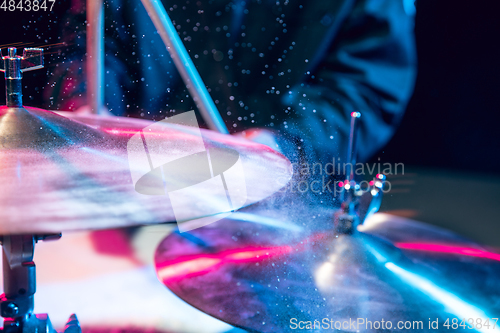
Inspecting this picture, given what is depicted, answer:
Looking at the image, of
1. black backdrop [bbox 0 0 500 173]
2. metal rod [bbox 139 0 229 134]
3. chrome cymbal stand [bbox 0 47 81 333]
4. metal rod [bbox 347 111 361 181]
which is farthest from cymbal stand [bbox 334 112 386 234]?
black backdrop [bbox 0 0 500 173]

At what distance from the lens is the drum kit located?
0.66 feet

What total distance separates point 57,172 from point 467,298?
39cm

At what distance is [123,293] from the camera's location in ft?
1.65

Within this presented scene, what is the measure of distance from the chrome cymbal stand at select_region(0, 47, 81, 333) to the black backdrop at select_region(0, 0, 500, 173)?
840 mm


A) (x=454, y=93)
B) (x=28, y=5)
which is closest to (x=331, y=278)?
(x=28, y=5)

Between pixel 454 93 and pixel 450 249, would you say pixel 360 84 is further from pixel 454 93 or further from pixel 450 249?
pixel 454 93

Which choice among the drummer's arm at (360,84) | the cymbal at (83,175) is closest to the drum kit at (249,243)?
the cymbal at (83,175)

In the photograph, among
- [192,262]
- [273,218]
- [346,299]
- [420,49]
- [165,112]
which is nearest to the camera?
[346,299]

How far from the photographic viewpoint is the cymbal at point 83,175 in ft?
0.59

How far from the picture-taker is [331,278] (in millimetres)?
417

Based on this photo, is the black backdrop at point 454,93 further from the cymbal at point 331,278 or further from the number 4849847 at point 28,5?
the number 4849847 at point 28,5

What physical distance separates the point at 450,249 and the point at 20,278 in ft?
1.60

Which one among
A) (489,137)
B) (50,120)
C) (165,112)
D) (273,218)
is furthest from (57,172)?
(489,137)

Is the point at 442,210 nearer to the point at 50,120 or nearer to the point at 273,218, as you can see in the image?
the point at 273,218
